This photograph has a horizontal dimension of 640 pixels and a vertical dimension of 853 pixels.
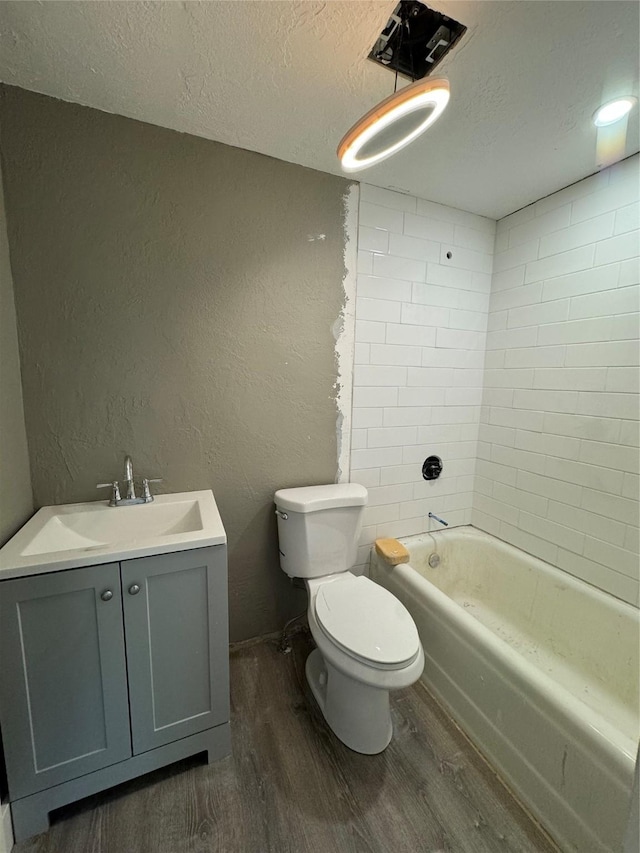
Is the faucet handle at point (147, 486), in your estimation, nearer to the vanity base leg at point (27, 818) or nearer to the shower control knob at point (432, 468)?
the vanity base leg at point (27, 818)

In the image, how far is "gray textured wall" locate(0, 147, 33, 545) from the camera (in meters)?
1.03

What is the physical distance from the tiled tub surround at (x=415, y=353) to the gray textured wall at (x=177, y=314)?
19cm

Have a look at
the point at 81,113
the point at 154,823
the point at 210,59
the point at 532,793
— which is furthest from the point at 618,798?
the point at 81,113

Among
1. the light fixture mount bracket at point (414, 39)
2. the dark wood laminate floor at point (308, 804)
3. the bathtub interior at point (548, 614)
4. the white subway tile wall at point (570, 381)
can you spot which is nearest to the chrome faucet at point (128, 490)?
the dark wood laminate floor at point (308, 804)

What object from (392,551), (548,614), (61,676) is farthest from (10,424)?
(548,614)

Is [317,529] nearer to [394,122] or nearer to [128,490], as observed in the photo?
[128,490]

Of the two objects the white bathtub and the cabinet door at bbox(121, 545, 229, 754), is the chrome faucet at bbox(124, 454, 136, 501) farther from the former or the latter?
the white bathtub

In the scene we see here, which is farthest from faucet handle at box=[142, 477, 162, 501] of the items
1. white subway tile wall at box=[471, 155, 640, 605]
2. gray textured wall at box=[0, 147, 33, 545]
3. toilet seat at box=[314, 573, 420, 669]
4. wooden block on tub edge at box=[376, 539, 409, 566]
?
white subway tile wall at box=[471, 155, 640, 605]

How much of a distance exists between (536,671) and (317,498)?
96cm

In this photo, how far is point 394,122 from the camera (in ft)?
3.06

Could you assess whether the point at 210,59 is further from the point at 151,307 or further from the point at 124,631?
the point at 124,631

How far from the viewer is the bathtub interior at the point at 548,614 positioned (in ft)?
4.52

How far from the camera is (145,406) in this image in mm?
1357

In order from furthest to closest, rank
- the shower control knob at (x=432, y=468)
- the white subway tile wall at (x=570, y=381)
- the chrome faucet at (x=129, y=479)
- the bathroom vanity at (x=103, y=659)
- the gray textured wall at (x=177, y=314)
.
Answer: the shower control knob at (x=432, y=468) < the white subway tile wall at (x=570, y=381) < the chrome faucet at (x=129, y=479) < the gray textured wall at (x=177, y=314) < the bathroom vanity at (x=103, y=659)
